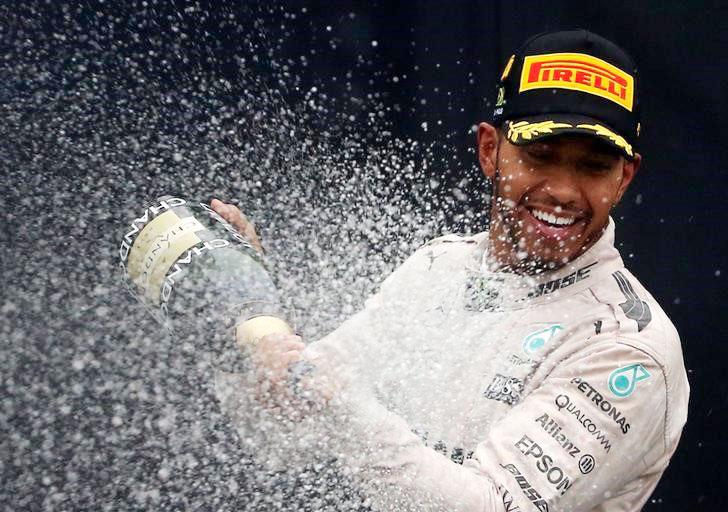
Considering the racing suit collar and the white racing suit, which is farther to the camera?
the racing suit collar

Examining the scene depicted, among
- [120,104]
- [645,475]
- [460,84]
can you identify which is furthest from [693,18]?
[120,104]

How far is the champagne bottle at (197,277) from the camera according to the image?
1.77 m

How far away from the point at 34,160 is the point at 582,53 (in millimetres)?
1553

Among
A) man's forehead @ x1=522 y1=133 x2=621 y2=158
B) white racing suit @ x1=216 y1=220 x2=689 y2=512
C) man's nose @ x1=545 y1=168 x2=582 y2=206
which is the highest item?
man's forehead @ x1=522 y1=133 x2=621 y2=158

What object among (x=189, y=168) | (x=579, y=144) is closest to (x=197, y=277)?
(x=579, y=144)

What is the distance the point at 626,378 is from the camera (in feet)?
5.07

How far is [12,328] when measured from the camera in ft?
8.87

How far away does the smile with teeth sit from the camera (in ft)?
5.67

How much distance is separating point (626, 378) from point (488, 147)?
1.96 ft

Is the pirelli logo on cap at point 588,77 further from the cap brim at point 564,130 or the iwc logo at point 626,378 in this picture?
the iwc logo at point 626,378

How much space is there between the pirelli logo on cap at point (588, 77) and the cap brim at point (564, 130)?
59 millimetres

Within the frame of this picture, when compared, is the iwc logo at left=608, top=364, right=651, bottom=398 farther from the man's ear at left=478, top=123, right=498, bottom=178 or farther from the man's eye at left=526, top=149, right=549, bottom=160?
the man's ear at left=478, top=123, right=498, bottom=178

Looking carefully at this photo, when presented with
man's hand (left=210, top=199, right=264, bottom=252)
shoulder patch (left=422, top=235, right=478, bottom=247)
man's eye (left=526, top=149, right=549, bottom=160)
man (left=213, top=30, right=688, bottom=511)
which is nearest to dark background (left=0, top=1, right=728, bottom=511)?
shoulder patch (left=422, top=235, right=478, bottom=247)

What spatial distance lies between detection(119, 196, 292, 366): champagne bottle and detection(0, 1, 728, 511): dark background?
703mm
